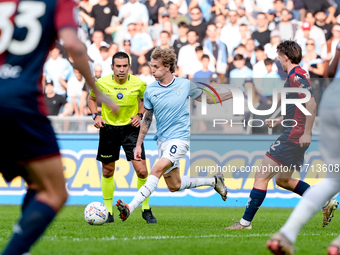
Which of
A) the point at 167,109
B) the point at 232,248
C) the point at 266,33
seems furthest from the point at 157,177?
the point at 266,33

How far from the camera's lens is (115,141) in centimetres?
812

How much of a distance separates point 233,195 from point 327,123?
707cm

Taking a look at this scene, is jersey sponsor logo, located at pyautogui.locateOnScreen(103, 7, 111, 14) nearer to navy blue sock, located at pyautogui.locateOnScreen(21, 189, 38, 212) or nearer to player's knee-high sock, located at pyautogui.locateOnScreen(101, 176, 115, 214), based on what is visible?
player's knee-high sock, located at pyautogui.locateOnScreen(101, 176, 115, 214)

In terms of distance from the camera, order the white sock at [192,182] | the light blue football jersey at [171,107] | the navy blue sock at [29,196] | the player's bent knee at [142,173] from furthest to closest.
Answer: the player's bent knee at [142,173]
the white sock at [192,182]
the light blue football jersey at [171,107]
the navy blue sock at [29,196]

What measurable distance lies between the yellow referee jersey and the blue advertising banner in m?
2.71

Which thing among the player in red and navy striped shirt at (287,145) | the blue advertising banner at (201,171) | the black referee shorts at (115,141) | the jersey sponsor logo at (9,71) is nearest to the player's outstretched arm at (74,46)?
the jersey sponsor logo at (9,71)

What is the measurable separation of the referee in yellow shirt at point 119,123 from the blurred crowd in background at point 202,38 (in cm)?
429

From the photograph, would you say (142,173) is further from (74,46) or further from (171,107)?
(74,46)

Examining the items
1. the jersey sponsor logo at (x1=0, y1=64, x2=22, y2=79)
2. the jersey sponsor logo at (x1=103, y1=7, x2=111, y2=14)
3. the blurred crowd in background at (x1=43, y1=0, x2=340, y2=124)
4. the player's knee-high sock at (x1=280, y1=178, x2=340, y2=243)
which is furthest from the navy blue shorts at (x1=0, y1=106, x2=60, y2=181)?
the jersey sponsor logo at (x1=103, y1=7, x2=111, y2=14)

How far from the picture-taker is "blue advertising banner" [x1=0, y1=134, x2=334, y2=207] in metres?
10.8

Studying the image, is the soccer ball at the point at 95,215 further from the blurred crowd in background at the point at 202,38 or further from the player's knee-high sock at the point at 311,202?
the blurred crowd in background at the point at 202,38

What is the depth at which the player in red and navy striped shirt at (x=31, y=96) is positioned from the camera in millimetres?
3027

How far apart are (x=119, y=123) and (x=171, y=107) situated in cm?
128

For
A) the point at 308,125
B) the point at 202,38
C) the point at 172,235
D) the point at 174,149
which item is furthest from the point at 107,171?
the point at 202,38
